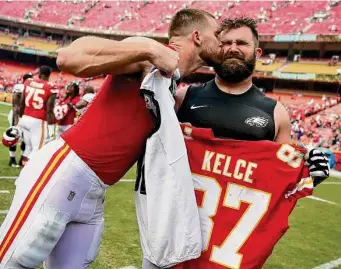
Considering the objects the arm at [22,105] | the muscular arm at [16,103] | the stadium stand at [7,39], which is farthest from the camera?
the stadium stand at [7,39]

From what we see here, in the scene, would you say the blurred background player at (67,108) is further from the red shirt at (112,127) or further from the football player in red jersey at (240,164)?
the red shirt at (112,127)

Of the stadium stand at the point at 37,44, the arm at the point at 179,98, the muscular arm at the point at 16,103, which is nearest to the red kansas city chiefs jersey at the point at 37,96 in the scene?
the muscular arm at the point at 16,103

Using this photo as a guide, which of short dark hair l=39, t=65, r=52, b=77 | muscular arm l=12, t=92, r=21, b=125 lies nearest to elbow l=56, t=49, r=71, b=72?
short dark hair l=39, t=65, r=52, b=77

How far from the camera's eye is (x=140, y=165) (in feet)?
7.56

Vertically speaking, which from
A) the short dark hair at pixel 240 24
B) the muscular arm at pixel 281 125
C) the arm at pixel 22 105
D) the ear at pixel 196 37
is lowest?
the arm at pixel 22 105

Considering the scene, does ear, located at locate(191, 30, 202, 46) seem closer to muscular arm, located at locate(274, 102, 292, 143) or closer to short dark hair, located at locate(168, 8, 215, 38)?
short dark hair, located at locate(168, 8, 215, 38)

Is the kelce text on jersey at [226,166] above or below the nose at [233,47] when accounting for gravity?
below

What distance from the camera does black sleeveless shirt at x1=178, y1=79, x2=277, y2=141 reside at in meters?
2.54

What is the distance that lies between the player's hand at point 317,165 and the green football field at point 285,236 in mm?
A: 2180

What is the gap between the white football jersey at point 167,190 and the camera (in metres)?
2.09

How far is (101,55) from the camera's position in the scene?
191 cm

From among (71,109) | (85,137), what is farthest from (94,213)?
(71,109)

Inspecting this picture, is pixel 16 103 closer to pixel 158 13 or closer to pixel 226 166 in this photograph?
pixel 226 166

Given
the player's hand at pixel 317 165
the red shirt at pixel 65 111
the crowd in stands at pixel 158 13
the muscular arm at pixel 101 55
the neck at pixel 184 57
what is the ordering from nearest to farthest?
the muscular arm at pixel 101 55, the neck at pixel 184 57, the player's hand at pixel 317 165, the red shirt at pixel 65 111, the crowd in stands at pixel 158 13
